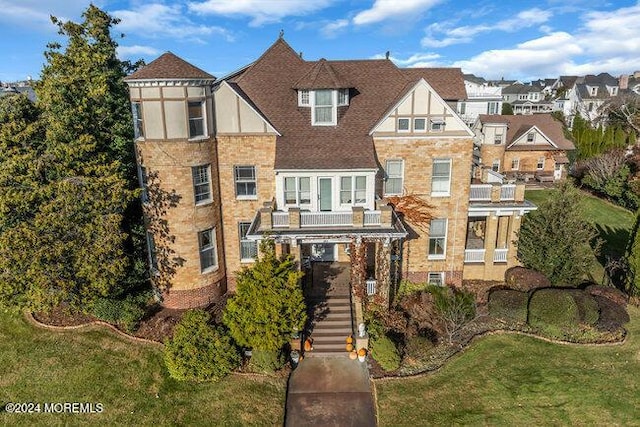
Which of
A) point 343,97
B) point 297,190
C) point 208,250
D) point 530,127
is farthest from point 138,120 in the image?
point 530,127

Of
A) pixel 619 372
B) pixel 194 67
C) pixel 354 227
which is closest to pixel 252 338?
pixel 354 227

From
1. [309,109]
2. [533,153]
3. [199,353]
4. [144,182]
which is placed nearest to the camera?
[199,353]

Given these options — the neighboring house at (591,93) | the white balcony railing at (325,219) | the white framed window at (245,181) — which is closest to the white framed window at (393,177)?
the white balcony railing at (325,219)

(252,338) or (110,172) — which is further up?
(110,172)

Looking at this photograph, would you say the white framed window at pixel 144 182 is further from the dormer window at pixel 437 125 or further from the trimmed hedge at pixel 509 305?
the trimmed hedge at pixel 509 305

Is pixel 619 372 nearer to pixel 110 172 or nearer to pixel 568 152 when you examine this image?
pixel 110 172

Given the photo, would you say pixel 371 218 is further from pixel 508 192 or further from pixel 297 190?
pixel 508 192

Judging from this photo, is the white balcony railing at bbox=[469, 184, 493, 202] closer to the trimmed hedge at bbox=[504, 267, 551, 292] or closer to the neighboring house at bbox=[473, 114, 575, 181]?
the trimmed hedge at bbox=[504, 267, 551, 292]
